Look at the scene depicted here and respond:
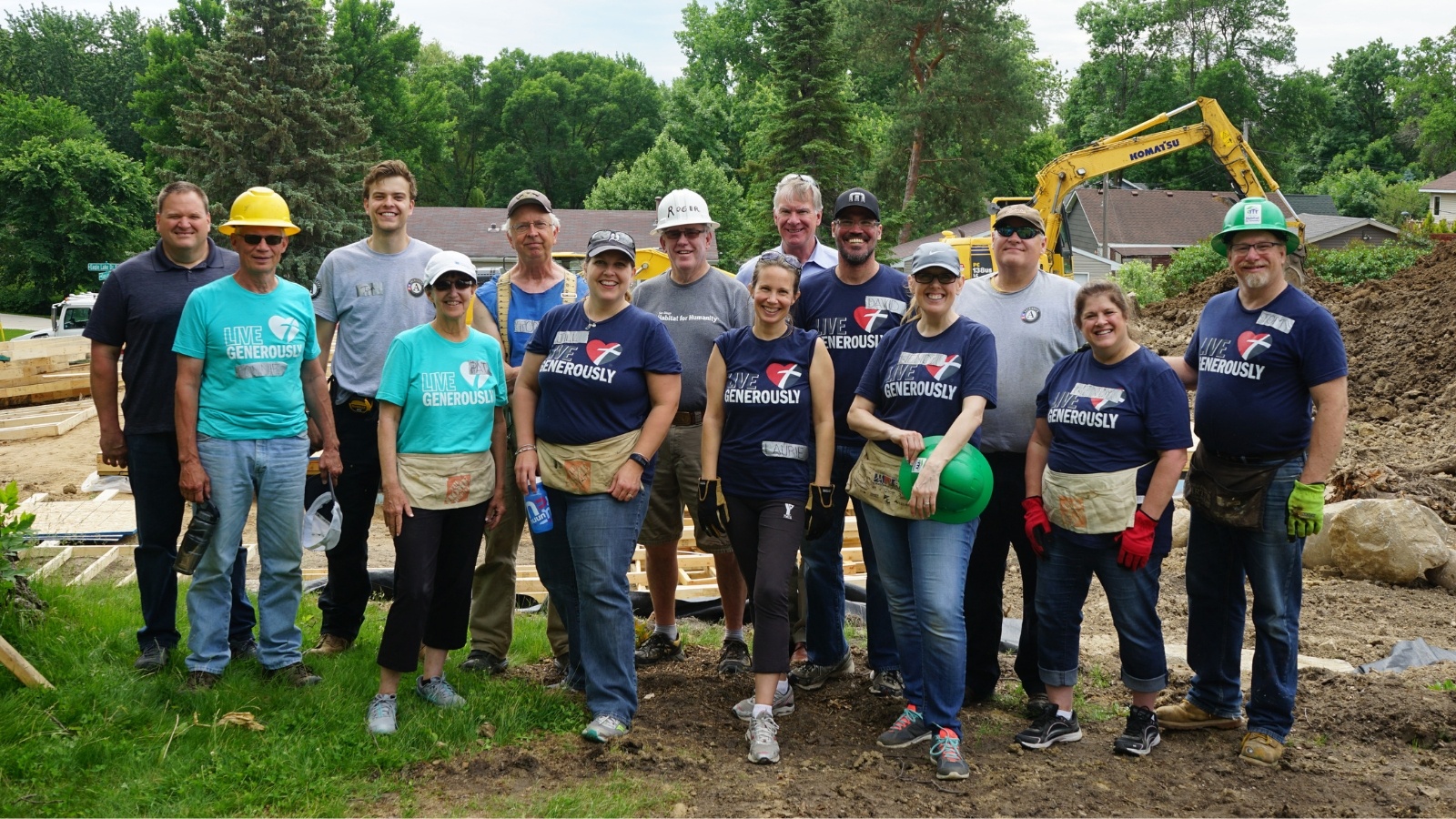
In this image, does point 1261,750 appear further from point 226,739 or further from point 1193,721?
point 226,739

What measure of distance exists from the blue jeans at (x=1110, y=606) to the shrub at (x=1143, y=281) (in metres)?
24.9

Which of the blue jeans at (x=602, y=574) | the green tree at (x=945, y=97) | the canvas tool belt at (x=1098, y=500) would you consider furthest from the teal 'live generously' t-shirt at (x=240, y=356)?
the green tree at (x=945, y=97)

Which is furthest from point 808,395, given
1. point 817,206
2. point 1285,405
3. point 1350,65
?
point 1350,65

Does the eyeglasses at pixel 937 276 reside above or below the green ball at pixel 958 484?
above

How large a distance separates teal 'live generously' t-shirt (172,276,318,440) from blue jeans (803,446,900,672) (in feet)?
7.73

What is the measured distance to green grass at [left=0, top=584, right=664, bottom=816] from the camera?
3855 millimetres

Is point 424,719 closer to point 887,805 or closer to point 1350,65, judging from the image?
point 887,805

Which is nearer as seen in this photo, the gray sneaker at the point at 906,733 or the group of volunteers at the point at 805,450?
the group of volunteers at the point at 805,450

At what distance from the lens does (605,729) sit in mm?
4477

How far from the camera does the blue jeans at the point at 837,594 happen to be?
4.96 meters

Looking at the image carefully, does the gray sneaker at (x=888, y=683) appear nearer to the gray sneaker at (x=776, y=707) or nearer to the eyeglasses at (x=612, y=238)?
the gray sneaker at (x=776, y=707)

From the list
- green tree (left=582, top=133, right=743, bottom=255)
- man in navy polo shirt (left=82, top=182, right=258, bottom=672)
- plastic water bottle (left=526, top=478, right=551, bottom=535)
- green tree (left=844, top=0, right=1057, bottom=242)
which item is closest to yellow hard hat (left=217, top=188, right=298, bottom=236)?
man in navy polo shirt (left=82, top=182, right=258, bottom=672)

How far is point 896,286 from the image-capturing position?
16.4ft

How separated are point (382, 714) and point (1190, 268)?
28.7m
